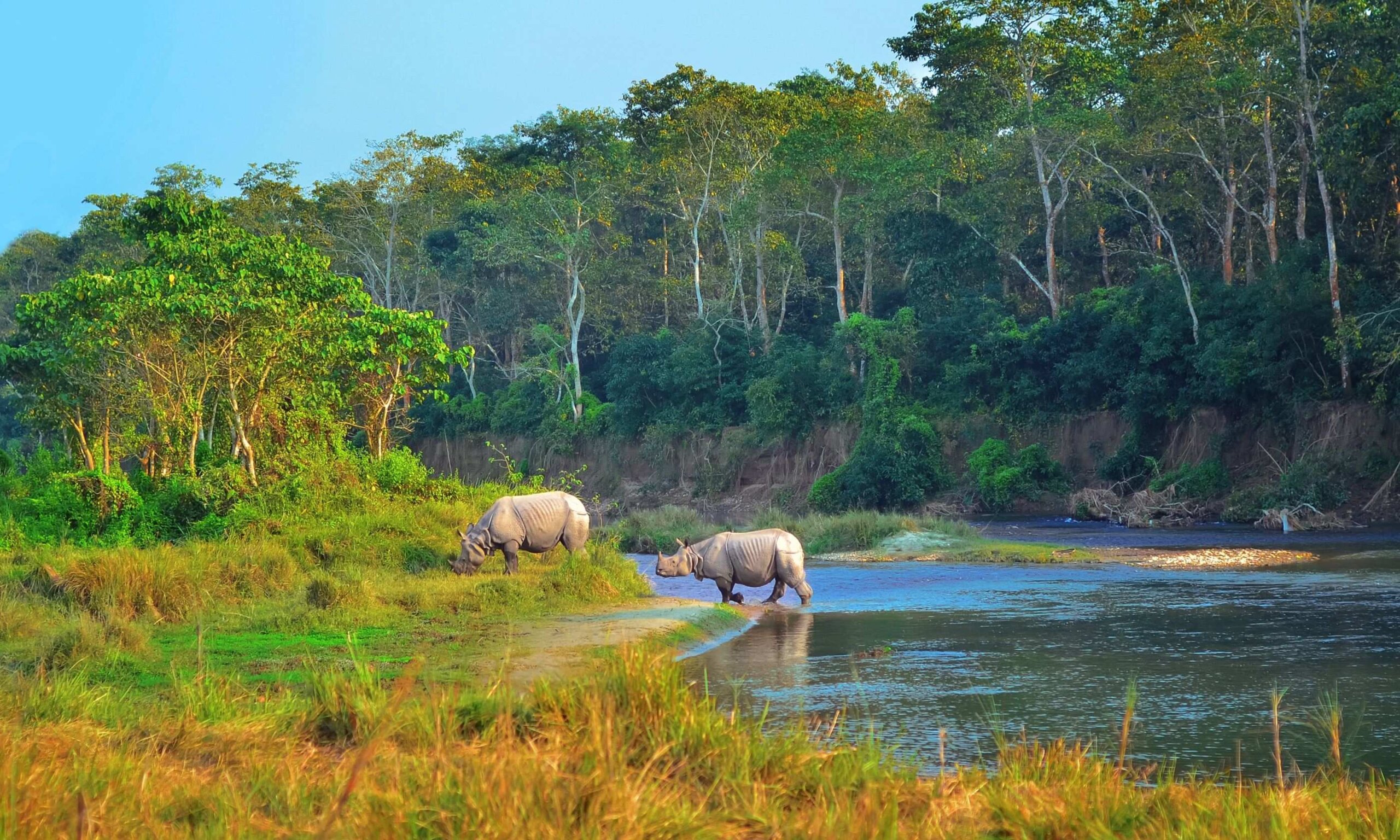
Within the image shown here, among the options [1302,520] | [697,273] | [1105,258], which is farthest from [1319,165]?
[697,273]

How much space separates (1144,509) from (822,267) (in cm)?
2311

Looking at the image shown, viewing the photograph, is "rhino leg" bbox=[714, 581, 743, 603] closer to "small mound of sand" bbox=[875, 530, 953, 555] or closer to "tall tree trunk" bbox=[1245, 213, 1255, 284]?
"small mound of sand" bbox=[875, 530, 953, 555]

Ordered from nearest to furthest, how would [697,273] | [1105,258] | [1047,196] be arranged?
[1047,196], [1105,258], [697,273]

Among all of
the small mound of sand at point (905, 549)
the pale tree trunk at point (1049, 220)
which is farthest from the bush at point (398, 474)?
the pale tree trunk at point (1049, 220)

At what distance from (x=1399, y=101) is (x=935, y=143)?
19.7m

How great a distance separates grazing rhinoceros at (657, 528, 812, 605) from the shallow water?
58 centimetres

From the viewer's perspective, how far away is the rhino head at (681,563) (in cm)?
1861

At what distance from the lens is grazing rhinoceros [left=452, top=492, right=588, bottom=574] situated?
60.4 ft

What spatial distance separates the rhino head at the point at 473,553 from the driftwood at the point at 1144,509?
64.4ft

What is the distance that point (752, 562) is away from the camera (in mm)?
18156

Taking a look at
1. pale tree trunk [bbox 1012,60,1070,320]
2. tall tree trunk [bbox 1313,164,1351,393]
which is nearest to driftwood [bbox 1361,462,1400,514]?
tall tree trunk [bbox 1313,164,1351,393]

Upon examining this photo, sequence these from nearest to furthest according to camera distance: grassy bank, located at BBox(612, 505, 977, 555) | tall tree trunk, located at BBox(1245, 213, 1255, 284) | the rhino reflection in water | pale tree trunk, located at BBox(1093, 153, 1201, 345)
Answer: the rhino reflection in water < grassy bank, located at BBox(612, 505, 977, 555) < pale tree trunk, located at BBox(1093, 153, 1201, 345) < tall tree trunk, located at BBox(1245, 213, 1255, 284)

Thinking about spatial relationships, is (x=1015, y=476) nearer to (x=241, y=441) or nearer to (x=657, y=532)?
(x=657, y=532)

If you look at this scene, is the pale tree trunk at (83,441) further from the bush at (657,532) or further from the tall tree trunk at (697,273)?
the tall tree trunk at (697,273)
